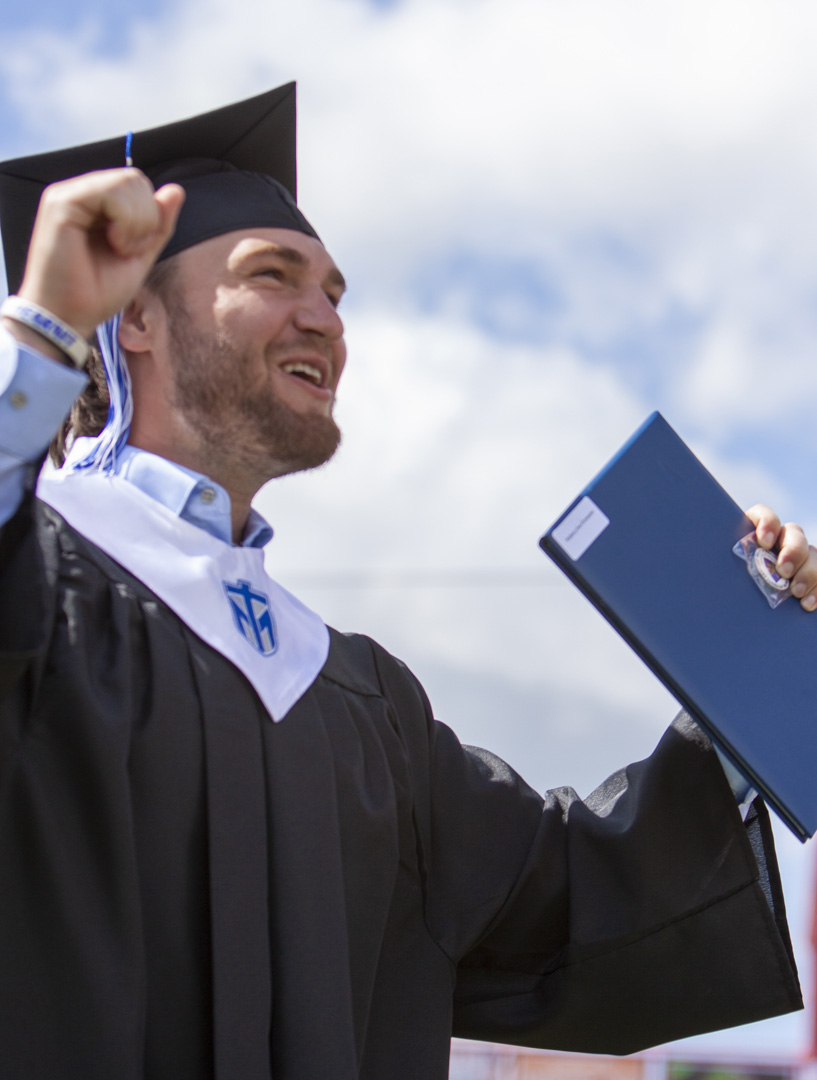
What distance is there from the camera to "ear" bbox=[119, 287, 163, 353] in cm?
239

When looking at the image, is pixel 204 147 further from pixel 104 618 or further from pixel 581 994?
pixel 581 994

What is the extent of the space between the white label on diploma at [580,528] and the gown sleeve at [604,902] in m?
0.54

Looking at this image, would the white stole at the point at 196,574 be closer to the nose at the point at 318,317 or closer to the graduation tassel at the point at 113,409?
the graduation tassel at the point at 113,409

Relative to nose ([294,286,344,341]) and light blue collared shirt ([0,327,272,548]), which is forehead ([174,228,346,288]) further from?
light blue collared shirt ([0,327,272,548])

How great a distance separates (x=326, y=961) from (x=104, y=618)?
61 cm

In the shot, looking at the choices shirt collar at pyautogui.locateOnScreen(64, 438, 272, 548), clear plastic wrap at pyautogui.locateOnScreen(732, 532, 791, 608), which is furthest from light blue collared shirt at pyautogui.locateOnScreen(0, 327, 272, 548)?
clear plastic wrap at pyautogui.locateOnScreen(732, 532, 791, 608)

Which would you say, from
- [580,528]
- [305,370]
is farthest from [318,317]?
[580,528]

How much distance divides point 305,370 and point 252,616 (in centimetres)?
53

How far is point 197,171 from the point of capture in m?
2.64

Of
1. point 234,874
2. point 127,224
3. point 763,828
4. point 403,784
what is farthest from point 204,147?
point 763,828

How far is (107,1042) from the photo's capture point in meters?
1.57

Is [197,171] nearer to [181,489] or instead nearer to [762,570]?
[181,489]

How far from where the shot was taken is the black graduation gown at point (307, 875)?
1.61 meters

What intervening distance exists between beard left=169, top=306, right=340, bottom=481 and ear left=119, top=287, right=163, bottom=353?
0.32 feet
